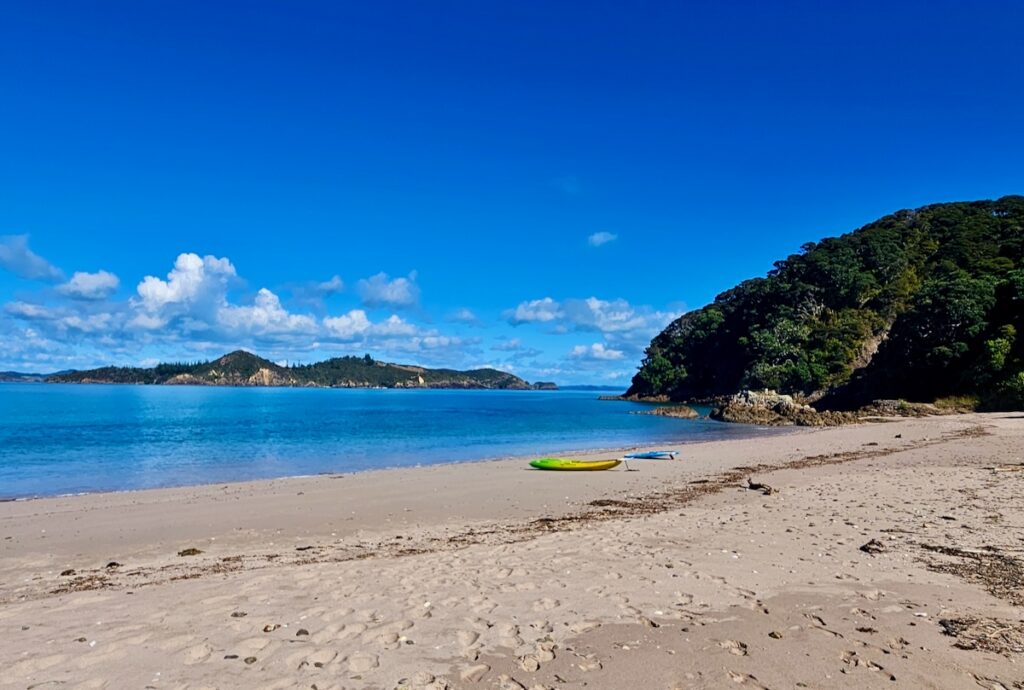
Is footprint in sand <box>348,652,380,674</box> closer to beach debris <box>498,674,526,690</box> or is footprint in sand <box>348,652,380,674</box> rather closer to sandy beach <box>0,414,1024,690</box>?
sandy beach <box>0,414,1024,690</box>

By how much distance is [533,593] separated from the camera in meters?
6.76

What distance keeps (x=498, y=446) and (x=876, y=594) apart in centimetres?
3095

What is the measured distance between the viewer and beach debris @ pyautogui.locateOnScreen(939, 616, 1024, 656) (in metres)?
5.08

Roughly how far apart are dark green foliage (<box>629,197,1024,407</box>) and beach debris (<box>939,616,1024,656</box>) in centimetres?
5308

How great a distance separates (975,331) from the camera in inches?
2062

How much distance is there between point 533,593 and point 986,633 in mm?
4166

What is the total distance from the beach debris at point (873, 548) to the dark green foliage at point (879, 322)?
1981 inches

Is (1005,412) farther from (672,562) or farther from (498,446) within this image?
(672,562)

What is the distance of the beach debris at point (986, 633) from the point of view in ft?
16.7

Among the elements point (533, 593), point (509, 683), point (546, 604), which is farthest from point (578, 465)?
point (509, 683)

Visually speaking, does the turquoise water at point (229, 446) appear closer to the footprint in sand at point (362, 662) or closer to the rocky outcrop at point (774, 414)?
the rocky outcrop at point (774, 414)

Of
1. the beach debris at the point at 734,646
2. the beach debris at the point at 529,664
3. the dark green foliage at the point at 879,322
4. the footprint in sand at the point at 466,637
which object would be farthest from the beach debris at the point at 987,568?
the dark green foliage at the point at 879,322

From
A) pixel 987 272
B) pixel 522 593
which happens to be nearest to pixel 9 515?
pixel 522 593

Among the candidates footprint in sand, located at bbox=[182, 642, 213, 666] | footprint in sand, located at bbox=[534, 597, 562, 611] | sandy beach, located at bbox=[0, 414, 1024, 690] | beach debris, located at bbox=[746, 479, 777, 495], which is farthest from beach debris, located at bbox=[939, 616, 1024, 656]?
beach debris, located at bbox=[746, 479, 777, 495]
